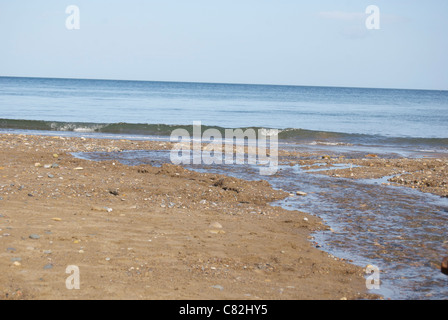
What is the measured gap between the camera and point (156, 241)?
6.27 metres

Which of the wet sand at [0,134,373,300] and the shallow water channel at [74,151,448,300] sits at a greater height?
the wet sand at [0,134,373,300]

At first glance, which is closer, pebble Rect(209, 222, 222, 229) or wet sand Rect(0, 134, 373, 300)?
wet sand Rect(0, 134, 373, 300)

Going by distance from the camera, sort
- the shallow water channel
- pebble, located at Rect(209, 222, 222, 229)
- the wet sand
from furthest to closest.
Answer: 1. pebble, located at Rect(209, 222, 222, 229)
2. the shallow water channel
3. the wet sand

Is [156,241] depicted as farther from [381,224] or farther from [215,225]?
[381,224]

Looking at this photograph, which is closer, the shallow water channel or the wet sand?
the wet sand

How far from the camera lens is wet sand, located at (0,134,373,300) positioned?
492 centimetres

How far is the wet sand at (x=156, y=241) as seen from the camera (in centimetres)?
492

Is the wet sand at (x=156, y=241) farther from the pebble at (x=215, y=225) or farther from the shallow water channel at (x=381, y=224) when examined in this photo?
the shallow water channel at (x=381, y=224)

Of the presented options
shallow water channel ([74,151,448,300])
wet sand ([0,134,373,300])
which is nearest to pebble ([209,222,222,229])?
wet sand ([0,134,373,300])

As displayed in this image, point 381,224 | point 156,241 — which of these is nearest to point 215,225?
point 156,241

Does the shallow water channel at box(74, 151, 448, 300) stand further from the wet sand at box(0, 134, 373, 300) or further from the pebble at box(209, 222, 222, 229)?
the pebble at box(209, 222, 222, 229)

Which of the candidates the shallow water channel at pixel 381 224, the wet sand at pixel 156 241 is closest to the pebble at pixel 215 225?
the wet sand at pixel 156 241

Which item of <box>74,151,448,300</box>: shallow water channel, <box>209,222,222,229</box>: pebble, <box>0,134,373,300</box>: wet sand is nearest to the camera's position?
<box>0,134,373,300</box>: wet sand
